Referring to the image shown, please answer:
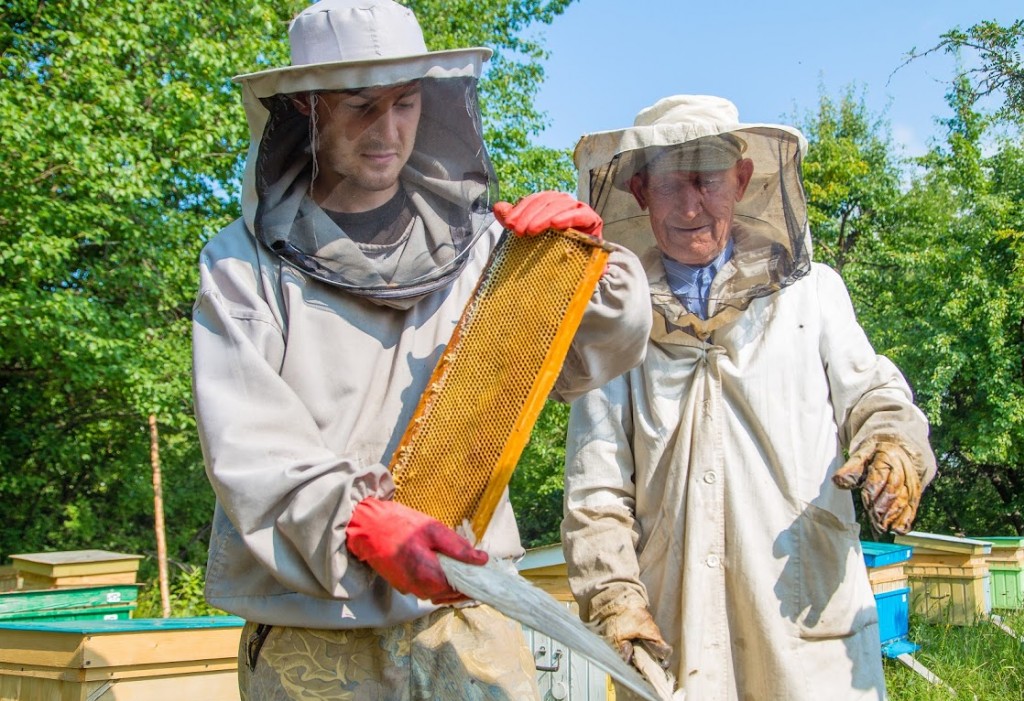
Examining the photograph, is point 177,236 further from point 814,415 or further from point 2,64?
point 814,415

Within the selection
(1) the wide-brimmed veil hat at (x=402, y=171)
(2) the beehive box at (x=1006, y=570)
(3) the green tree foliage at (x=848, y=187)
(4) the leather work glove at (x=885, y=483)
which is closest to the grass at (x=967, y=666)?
(2) the beehive box at (x=1006, y=570)

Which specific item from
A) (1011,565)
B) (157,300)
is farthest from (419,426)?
(157,300)

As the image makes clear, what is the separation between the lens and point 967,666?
21.1ft

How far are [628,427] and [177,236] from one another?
30.3ft

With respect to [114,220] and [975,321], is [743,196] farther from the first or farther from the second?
[975,321]

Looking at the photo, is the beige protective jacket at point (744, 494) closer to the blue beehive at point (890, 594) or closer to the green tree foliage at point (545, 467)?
the blue beehive at point (890, 594)

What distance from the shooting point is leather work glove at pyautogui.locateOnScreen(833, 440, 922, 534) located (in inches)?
92.4

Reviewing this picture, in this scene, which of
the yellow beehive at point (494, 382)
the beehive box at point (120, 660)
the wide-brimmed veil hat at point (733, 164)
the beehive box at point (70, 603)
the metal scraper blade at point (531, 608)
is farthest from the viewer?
the beehive box at point (70, 603)

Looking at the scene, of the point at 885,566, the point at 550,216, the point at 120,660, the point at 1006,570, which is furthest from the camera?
the point at 1006,570

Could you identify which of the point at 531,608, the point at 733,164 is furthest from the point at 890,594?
the point at 531,608

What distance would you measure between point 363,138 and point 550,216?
0.45 metres

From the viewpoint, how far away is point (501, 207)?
2.14 meters

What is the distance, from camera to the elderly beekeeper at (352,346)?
183cm

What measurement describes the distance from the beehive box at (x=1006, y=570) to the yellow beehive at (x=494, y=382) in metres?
9.11
